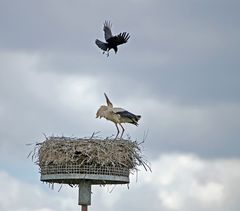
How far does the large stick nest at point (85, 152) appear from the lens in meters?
16.1

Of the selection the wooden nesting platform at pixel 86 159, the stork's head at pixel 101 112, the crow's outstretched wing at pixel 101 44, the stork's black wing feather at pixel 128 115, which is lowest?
the wooden nesting platform at pixel 86 159

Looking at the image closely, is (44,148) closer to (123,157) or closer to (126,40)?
(123,157)

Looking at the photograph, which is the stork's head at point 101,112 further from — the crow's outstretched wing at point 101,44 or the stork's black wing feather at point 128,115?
the crow's outstretched wing at point 101,44

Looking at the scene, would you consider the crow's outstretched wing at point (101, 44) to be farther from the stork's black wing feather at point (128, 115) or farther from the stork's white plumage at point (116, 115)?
the stork's black wing feather at point (128, 115)

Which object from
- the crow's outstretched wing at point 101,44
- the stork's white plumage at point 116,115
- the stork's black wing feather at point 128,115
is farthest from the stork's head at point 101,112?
the crow's outstretched wing at point 101,44

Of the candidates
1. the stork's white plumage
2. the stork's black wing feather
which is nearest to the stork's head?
the stork's white plumage

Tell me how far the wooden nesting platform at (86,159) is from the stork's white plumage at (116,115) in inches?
25.6

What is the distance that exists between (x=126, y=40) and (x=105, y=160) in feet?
9.33

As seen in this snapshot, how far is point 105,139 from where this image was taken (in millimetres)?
16422

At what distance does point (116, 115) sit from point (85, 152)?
1.55 m

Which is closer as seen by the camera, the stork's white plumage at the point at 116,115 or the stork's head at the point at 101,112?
the stork's white plumage at the point at 116,115

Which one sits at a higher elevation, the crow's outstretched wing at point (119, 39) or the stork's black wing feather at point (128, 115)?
the crow's outstretched wing at point (119, 39)

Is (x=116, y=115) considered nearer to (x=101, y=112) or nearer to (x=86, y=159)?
(x=101, y=112)

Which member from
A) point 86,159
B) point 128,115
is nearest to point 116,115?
point 128,115
